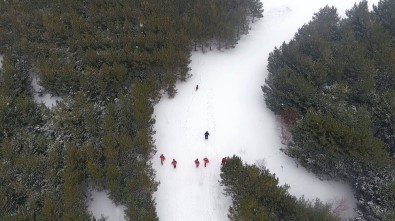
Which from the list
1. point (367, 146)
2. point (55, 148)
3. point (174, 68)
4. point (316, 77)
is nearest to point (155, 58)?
point (174, 68)

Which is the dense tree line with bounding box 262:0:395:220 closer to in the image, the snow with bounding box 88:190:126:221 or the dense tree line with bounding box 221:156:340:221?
the dense tree line with bounding box 221:156:340:221

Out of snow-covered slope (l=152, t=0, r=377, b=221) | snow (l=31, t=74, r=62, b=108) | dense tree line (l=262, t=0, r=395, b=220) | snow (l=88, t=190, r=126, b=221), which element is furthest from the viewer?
snow (l=31, t=74, r=62, b=108)

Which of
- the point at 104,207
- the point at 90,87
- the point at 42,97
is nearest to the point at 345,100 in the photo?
the point at 104,207

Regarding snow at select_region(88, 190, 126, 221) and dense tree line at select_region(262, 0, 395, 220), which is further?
snow at select_region(88, 190, 126, 221)

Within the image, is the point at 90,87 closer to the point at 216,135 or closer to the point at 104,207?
the point at 104,207

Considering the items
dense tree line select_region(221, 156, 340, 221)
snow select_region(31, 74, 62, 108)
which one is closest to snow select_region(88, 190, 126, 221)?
dense tree line select_region(221, 156, 340, 221)

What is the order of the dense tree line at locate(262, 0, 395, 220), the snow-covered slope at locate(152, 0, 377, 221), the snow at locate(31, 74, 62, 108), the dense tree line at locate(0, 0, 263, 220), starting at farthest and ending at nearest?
1. the snow at locate(31, 74, 62, 108)
2. the snow-covered slope at locate(152, 0, 377, 221)
3. the dense tree line at locate(262, 0, 395, 220)
4. the dense tree line at locate(0, 0, 263, 220)

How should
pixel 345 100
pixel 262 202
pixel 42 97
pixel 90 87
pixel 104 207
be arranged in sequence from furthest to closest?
pixel 42 97 < pixel 90 87 < pixel 345 100 < pixel 104 207 < pixel 262 202

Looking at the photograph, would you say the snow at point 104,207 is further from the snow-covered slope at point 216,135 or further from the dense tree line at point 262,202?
the dense tree line at point 262,202
